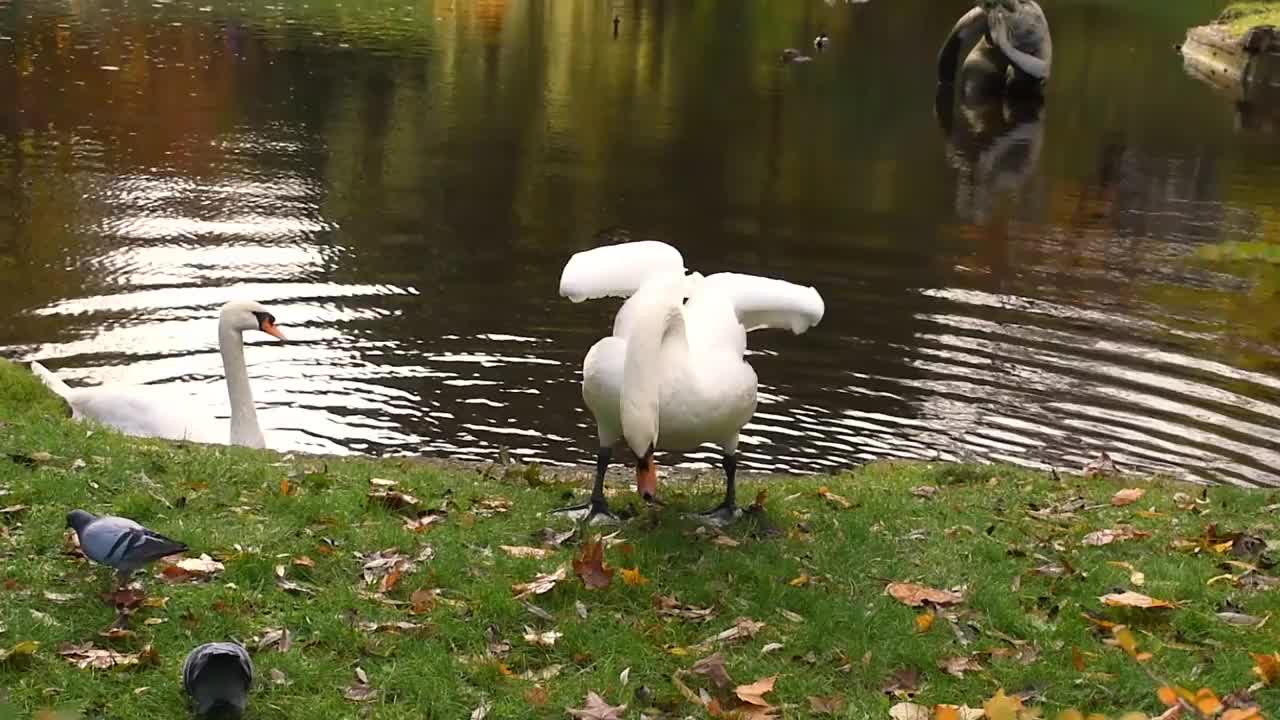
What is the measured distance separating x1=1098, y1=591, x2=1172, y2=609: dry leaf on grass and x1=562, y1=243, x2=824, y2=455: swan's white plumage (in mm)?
2217

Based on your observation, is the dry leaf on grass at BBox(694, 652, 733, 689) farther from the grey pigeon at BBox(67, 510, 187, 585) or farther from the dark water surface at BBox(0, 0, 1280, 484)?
the dark water surface at BBox(0, 0, 1280, 484)

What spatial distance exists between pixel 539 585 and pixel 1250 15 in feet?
191

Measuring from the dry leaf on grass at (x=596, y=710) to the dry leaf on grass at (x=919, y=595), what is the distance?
74.8 inches

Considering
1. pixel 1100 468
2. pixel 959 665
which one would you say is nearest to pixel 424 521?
pixel 959 665

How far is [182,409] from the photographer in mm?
11891

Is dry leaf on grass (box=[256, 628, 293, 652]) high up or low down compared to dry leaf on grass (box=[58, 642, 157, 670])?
down

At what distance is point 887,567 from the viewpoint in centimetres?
784

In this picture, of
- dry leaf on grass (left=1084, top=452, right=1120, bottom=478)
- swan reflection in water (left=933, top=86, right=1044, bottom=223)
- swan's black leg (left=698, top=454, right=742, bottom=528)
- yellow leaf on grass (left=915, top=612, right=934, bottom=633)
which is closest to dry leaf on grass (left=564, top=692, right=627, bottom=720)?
yellow leaf on grass (left=915, top=612, right=934, bottom=633)

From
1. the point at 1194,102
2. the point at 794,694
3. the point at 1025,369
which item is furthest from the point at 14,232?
the point at 1194,102

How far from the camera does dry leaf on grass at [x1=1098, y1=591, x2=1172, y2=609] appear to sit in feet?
23.6

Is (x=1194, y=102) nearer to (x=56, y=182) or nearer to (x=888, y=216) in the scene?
(x=888, y=216)

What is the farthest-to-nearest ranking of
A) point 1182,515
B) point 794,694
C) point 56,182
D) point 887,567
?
point 56,182, point 1182,515, point 887,567, point 794,694

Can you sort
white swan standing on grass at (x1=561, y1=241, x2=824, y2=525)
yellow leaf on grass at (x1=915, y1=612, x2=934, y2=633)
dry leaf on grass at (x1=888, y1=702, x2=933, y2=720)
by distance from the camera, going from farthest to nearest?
white swan standing on grass at (x1=561, y1=241, x2=824, y2=525) → yellow leaf on grass at (x1=915, y1=612, x2=934, y2=633) → dry leaf on grass at (x1=888, y1=702, x2=933, y2=720)

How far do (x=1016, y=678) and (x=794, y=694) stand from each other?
1.04 m
